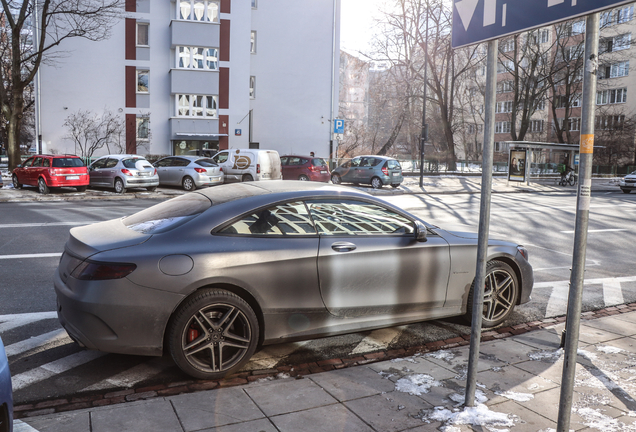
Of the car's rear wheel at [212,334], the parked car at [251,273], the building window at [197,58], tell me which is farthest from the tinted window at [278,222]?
the building window at [197,58]

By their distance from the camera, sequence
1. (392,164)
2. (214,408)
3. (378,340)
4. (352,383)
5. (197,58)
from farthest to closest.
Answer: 1. (197,58)
2. (392,164)
3. (378,340)
4. (352,383)
5. (214,408)

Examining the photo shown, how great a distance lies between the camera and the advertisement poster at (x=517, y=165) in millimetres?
35062

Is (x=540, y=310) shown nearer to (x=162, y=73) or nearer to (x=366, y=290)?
(x=366, y=290)

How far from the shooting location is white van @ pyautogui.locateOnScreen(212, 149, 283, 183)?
2400 cm

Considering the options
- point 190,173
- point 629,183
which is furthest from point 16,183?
point 629,183

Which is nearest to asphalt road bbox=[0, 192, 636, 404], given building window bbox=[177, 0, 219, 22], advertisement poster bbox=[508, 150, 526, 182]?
advertisement poster bbox=[508, 150, 526, 182]

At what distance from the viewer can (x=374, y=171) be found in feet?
90.5

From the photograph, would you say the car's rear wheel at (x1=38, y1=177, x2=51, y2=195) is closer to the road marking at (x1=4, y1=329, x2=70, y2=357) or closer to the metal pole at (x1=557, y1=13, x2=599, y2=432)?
the road marking at (x1=4, y1=329, x2=70, y2=357)

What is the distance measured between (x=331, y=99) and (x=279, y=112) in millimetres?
4051

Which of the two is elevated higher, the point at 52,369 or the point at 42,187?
the point at 42,187

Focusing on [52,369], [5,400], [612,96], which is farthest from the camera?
[612,96]

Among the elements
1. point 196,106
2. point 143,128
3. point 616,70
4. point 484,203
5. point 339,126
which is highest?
point 616,70

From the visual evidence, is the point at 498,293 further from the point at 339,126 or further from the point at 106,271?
the point at 339,126

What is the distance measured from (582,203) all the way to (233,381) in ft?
8.99
